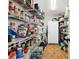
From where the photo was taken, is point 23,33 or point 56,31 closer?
point 23,33
